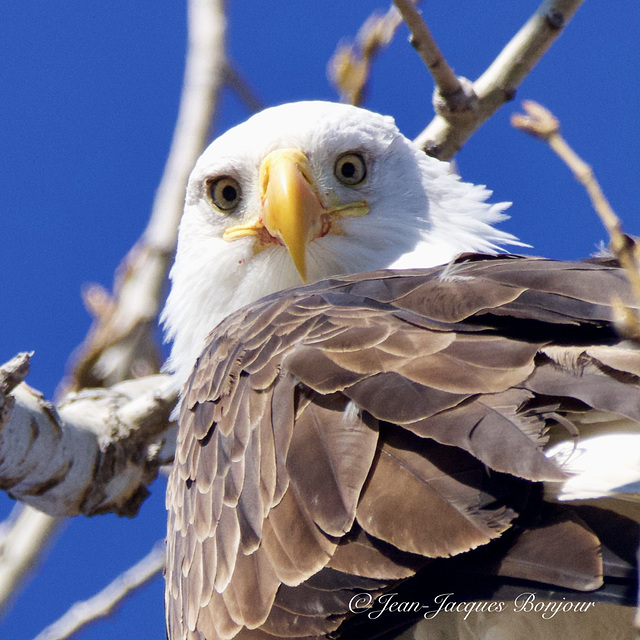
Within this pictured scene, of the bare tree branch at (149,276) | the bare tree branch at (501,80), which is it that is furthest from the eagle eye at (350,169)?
the bare tree branch at (149,276)

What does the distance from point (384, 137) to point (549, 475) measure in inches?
123

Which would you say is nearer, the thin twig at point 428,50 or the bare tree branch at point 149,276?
the thin twig at point 428,50

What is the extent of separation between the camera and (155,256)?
5.94 meters

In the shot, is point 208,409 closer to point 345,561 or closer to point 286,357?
point 286,357

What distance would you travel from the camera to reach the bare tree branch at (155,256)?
5.65m

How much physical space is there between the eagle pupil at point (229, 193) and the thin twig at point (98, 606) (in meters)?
2.11

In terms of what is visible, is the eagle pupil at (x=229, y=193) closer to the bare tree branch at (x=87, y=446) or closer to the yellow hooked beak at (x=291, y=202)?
the yellow hooked beak at (x=291, y=202)

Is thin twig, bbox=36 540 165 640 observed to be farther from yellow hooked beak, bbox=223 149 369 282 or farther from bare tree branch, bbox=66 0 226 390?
yellow hooked beak, bbox=223 149 369 282

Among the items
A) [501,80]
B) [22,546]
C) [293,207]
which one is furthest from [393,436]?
[22,546]

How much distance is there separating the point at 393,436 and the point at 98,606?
3147 mm

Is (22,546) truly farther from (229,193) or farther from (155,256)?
(229,193)

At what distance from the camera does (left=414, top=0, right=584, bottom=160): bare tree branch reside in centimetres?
504

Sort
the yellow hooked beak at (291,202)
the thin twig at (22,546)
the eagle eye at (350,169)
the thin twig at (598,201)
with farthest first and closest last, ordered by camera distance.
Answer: the thin twig at (22,546)
the eagle eye at (350,169)
the yellow hooked beak at (291,202)
the thin twig at (598,201)

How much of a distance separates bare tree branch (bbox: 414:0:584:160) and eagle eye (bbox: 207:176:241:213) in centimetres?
125
